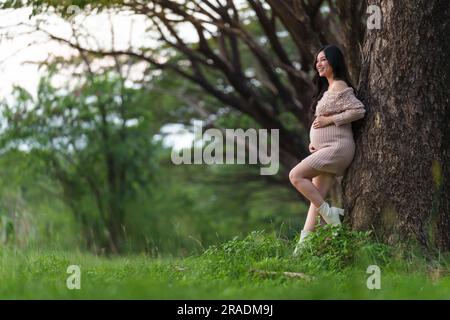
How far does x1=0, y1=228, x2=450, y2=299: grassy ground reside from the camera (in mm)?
5742

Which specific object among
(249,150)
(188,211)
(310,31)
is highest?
(310,31)

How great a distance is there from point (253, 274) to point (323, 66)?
2400mm

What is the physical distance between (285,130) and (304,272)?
9.86 m

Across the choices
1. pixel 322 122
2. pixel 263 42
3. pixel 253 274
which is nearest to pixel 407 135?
pixel 322 122

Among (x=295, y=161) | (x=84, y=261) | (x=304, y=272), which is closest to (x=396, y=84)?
(x=304, y=272)

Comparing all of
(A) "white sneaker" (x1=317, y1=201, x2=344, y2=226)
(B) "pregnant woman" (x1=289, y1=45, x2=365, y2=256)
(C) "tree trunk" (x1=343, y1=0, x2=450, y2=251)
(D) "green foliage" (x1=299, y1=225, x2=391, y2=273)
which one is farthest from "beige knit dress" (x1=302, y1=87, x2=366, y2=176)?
(D) "green foliage" (x1=299, y1=225, x2=391, y2=273)

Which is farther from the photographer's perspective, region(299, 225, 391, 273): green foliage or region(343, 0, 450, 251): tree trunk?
region(343, 0, 450, 251): tree trunk

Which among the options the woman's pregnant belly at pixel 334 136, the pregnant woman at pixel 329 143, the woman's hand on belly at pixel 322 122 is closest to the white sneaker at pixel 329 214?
the pregnant woman at pixel 329 143

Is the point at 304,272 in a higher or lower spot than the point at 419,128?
lower

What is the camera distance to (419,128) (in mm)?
7723

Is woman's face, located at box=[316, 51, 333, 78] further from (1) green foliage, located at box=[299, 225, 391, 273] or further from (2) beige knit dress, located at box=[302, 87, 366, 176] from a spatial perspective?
(1) green foliage, located at box=[299, 225, 391, 273]

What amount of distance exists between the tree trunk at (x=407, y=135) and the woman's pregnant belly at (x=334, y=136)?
121 mm

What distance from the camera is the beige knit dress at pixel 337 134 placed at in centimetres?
782

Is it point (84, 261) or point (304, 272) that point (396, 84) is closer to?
point (304, 272)
